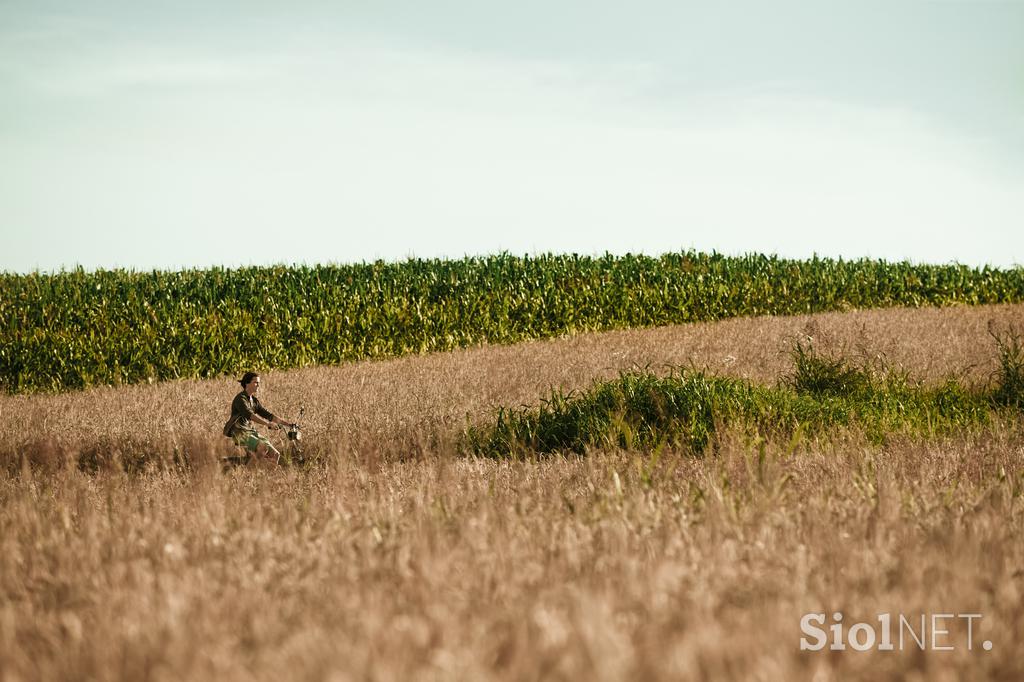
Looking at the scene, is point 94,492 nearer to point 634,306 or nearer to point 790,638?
point 790,638

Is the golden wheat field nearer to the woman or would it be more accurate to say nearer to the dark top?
the woman

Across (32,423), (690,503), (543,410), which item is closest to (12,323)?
(32,423)

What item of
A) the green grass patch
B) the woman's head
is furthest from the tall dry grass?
the woman's head

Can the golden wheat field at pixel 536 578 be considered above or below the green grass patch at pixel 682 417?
above

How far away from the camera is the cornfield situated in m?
21.1

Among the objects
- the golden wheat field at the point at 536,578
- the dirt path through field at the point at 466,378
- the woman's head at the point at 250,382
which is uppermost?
the golden wheat field at the point at 536,578

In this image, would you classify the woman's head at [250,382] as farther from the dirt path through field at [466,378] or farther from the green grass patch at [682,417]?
the green grass patch at [682,417]

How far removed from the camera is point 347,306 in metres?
23.8

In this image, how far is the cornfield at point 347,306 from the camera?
21109 mm

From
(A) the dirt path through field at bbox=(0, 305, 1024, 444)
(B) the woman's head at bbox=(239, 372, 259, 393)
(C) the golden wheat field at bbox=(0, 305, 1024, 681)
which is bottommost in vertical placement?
(A) the dirt path through field at bbox=(0, 305, 1024, 444)

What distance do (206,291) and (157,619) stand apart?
2267 centimetres

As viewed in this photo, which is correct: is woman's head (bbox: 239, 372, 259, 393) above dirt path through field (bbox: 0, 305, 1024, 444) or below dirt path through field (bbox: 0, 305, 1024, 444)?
above

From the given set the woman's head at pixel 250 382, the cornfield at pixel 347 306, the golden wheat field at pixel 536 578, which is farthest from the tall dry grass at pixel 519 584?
the cornfield at pixel 347 306

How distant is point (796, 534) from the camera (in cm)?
326
